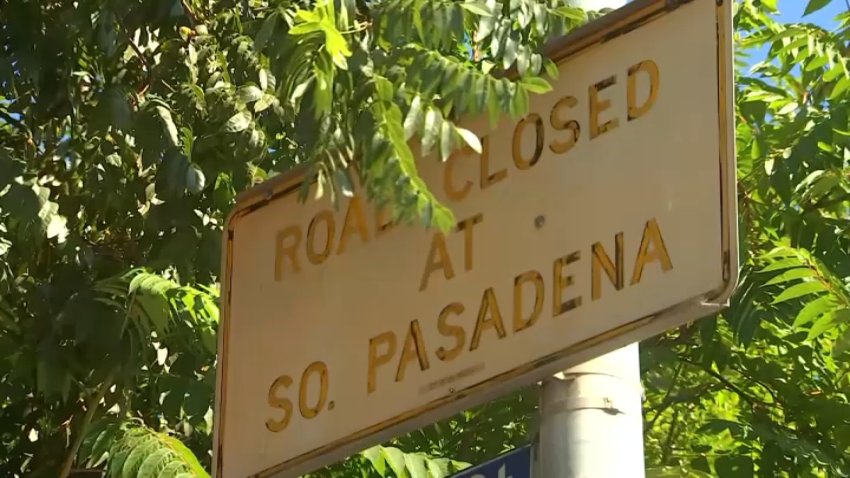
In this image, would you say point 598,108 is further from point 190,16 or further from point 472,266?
point 190,16

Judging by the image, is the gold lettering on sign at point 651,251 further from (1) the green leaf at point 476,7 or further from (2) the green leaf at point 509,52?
(1) the green leaf at point 476,7

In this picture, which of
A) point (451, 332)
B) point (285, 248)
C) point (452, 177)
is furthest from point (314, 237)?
point (451, 332)

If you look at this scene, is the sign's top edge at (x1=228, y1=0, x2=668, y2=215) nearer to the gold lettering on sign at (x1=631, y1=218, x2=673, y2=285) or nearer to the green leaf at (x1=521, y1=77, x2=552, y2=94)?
the green leaf at (x1=521, y1=77, x2=552, y2=94)

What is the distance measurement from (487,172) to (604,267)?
0.30 meters

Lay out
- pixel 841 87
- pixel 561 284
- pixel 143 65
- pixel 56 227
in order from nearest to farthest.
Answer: pixel 561 284 < pixel 56 227 < pixel 841 87 < pixel 143 65

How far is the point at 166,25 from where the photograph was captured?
160 inches

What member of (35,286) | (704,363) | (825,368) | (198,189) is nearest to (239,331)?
(198,189)

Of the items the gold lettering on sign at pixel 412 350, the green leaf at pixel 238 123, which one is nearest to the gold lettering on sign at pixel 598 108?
the gold lettering on sign at pixel 412 350

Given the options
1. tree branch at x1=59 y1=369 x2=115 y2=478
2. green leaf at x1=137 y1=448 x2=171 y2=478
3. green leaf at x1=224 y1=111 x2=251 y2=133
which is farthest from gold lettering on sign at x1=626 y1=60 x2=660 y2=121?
tree branch at x1=59 y1=369 x2=115 y2=478

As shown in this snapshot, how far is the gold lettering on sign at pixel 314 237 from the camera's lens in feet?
7.06

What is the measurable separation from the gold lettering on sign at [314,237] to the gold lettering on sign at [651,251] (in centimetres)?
60

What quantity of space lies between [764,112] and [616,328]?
3.04 metres

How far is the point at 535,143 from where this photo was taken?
1.97 metres

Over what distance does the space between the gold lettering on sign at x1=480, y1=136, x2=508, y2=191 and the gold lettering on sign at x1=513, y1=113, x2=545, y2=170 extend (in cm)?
3
